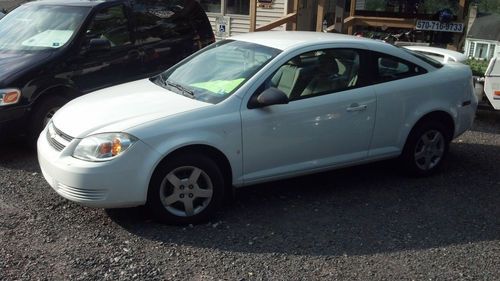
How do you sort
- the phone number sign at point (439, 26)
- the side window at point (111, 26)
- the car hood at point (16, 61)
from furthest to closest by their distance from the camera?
the phone number sign at point (439, 26)
the side window at point (111, 26)
the car hood at point (16, 61)

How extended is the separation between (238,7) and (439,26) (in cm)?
573

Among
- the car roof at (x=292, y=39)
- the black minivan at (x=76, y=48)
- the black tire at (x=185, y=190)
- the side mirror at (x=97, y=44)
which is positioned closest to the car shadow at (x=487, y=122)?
the car roof at (x=292, y=39)

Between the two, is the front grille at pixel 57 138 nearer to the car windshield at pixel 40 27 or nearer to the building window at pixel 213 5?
the car windshield at pixel 40 27

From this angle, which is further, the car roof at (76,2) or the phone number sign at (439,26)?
the phone number sign at (439,26)

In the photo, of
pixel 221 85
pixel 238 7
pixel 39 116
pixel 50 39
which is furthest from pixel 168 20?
pixel 238 7

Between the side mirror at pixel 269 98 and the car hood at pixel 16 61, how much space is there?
9.49 feet

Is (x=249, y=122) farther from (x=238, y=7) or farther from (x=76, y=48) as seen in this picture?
(x=238, y=7)

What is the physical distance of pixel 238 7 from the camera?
47.1ft

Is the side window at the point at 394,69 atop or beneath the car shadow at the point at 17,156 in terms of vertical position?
atop

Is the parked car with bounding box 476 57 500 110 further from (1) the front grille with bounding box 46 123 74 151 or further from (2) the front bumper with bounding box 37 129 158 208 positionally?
(1) the front grille with bounding box 46 123 74 151

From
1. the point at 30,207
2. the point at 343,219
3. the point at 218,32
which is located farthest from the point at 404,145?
the point at 218,32

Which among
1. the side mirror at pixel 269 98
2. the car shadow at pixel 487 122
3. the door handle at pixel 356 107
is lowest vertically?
the car shadow at pixel 487 122

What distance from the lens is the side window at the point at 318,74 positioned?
457 cm

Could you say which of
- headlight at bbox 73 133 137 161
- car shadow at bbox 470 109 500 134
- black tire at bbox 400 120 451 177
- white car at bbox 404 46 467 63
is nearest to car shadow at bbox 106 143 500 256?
black tire at bbox 400 120 451 177
